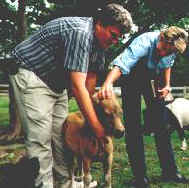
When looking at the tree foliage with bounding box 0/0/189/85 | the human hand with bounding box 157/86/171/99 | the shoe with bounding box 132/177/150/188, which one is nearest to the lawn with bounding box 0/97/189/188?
the shoe with bounding box 132/177/150/188

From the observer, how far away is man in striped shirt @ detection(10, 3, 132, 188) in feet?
13.5

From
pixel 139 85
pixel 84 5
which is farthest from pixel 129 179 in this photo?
pixel 84 5

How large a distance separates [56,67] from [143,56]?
1752 millimetres

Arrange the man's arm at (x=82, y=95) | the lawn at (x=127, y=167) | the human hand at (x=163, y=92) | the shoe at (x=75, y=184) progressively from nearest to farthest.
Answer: the man's arm at (x=82, y=95) < the shoe at (x=75, y=184) < the human hand at (x=163, y=92) < the lawn at (x=127, y=167)

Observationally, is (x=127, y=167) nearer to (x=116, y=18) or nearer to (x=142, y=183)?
(x=142, y=183)

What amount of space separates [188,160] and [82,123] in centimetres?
326

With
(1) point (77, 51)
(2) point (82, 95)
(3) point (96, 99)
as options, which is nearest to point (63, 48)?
(1) point (77, 51)

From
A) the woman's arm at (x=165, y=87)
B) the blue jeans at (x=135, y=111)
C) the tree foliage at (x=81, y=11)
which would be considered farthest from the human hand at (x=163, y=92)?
the tree foliage at (x=81, y=11)

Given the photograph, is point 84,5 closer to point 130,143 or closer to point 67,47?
point 130,143

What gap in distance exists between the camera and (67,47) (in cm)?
418

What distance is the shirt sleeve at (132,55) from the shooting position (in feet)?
18.4

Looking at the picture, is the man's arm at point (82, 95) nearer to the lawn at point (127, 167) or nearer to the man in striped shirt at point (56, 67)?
the man in striped shirt at point (56, 67)

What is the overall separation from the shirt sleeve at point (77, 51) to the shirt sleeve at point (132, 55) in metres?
1.45

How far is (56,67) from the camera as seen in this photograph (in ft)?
15.2
